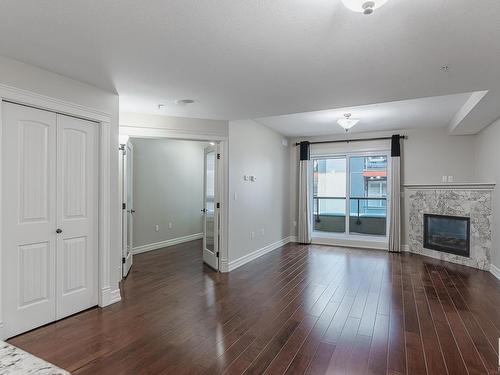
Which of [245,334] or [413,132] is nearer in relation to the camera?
[245,334]

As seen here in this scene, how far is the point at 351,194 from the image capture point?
7.14 metres

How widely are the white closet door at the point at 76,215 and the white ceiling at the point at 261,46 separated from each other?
62 centimetres

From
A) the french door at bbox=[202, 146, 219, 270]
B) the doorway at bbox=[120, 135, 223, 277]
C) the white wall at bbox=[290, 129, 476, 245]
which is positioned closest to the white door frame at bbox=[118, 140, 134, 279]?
the doorway at bbox=[120, 135, 223, 277]

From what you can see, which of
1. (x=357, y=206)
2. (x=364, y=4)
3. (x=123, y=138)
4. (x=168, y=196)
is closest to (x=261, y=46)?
(x=364, y=4)

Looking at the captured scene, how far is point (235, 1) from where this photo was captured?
174cm

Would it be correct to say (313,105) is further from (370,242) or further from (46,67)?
(370,242)

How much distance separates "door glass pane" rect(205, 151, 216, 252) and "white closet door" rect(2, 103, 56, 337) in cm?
257

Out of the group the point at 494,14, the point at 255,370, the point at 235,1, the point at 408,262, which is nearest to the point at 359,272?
the point at 408,262

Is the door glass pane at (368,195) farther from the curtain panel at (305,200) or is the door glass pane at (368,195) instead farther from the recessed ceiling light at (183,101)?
the recessed ceiling light at (183,101)

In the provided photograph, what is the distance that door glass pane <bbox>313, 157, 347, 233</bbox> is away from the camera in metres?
7.27

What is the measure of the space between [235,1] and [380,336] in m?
2.93

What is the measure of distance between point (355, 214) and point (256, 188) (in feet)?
9.32

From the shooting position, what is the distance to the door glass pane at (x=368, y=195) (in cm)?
684

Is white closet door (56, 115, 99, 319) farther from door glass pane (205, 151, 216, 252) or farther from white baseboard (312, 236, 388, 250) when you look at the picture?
white baseboard (312, 236, 388, 250)
